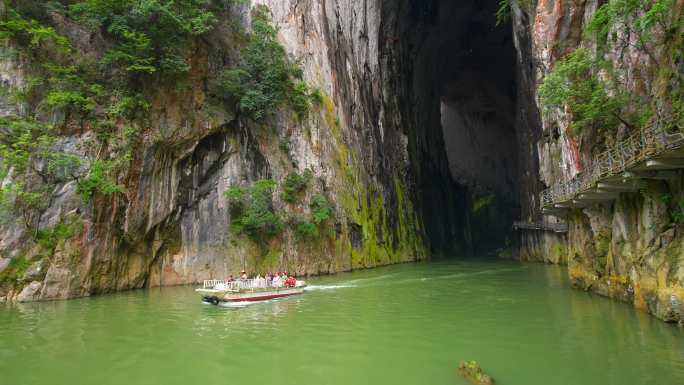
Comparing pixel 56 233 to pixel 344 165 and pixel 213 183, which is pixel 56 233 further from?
pixel 344 165

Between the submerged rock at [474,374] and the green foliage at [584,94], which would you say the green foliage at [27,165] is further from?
the green foliage at [584,94]

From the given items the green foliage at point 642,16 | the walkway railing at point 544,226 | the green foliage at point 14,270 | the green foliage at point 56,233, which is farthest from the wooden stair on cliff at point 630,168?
the green foliage at point 14,270

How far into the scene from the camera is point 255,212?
79.3ft

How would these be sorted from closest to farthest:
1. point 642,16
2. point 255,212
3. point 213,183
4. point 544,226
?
point 642,16 → point 255,212 → point 213,183 → point 544,226

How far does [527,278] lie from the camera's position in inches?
961

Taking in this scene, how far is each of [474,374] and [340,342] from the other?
11.8 feet

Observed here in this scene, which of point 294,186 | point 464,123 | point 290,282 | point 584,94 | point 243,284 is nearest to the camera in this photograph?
point 584,94

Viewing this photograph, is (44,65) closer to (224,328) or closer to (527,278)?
(224,328)

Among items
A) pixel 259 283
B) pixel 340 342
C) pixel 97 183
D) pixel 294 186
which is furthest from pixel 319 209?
pixel 340 342

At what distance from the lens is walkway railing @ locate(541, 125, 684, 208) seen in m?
10.5

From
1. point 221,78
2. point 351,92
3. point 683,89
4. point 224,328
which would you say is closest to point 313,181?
point 221,78

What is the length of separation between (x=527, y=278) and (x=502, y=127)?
133 feet

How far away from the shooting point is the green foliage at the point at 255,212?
78.9 ft

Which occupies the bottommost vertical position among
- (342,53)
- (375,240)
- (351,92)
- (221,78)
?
(375,240)
